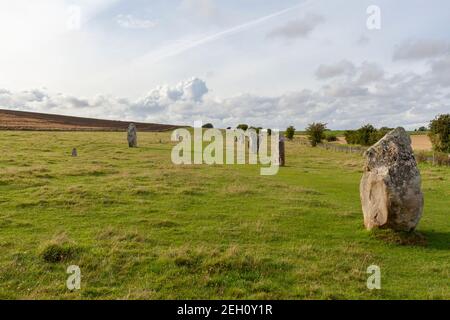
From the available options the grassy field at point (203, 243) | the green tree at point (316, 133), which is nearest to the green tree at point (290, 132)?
the green tree at point (316, 133)

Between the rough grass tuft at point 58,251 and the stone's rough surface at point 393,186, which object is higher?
the stone's rough surface at point 393,186

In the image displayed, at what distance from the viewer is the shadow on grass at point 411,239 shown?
46.2ft

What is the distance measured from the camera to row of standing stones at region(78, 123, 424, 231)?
14430mm

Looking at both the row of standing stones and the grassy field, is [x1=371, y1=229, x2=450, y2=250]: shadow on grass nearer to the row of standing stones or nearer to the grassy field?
the grassy field

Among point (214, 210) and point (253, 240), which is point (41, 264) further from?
point (214, 210)

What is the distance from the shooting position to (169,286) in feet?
32.7

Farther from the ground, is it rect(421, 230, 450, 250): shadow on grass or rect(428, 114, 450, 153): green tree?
rect(428, 114, 450, 153): green tree

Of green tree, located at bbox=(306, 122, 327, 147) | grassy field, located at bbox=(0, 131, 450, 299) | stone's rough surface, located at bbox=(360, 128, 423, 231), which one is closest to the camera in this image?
grassy field, located at bbox=(0, 131, 450, 299)

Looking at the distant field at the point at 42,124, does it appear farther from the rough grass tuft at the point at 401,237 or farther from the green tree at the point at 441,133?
the rough grass tuft at the point at 401,237

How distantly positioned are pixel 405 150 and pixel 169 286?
990 centimetres

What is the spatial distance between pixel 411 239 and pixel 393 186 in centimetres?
189

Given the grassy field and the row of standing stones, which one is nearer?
the grassy field

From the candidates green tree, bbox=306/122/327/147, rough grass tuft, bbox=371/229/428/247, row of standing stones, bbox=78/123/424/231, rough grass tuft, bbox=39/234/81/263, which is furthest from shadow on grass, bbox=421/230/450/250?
green tree, bbox=306/122/327/147
